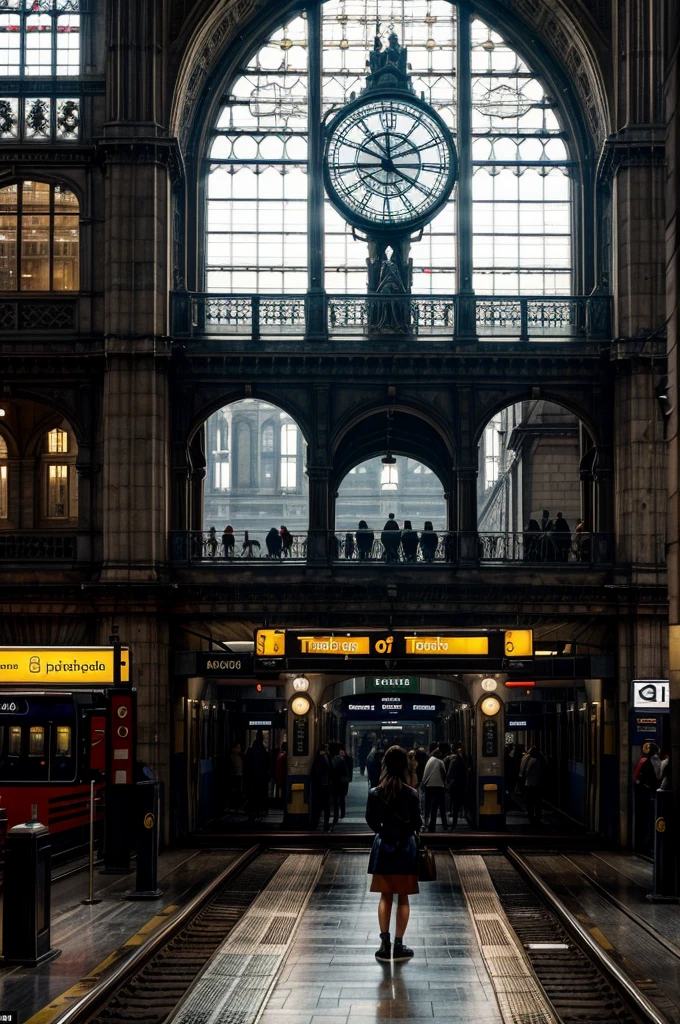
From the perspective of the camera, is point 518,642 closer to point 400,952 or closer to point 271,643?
point 271,643

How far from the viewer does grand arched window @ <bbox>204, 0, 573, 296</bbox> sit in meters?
39.9

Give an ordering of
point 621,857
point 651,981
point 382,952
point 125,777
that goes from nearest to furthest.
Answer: point 651,981 < point 382,952 < point 125,777 < point 621,857

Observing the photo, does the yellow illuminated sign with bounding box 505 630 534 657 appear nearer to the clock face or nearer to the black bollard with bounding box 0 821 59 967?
the clock face

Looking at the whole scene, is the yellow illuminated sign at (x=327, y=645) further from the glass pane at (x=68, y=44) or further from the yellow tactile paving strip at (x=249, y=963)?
the glass pane at (x=68, y=44)

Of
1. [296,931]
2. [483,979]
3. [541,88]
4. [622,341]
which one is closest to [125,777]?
[296,931]

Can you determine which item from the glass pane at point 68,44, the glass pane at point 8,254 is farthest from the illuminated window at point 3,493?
the glass pane at point 68,44

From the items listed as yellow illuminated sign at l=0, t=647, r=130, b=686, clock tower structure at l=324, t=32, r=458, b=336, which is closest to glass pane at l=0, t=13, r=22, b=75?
clock tower structure at l=324, t=32, r=458, b=336

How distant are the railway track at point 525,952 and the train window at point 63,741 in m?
5.39

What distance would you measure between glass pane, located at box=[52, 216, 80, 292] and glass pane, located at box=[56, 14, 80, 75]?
371 centimetres

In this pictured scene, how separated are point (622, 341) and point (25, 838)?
2215 cm

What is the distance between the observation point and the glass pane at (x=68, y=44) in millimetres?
37562

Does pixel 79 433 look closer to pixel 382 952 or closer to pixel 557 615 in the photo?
pixel 557 615

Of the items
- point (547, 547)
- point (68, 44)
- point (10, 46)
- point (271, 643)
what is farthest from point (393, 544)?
point (10, 46)

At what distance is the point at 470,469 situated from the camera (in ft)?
118
